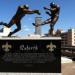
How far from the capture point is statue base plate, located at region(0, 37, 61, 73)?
13.6m

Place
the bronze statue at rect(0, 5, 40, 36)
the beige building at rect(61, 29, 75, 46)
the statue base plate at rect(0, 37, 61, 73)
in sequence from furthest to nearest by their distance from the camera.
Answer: the beige building at rect(61, 29, 75, 46) < the bronze statue at rect(0, 5, 40, 36) < the statue base plate at rect(0, 37, 61, 73)

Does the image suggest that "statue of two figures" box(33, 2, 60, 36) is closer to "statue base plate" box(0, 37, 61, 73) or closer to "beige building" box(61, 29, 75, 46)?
"statue base plate" box(0, 37, 61, 73)

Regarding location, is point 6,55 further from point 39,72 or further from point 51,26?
point 51,26

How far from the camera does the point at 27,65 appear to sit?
13.7m

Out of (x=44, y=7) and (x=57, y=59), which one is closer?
(x=57, y=59)

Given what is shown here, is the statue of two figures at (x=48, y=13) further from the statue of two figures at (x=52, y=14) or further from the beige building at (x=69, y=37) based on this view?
the beige building at (x=69, y=37)

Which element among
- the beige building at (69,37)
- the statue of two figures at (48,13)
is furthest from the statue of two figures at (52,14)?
the beige building at (69,37)

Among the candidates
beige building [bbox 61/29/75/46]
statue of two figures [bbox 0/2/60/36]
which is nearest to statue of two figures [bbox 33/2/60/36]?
statue of two figures [bbox 0/2/60/36]

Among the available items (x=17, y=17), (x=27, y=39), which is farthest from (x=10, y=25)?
(x=27, y=39)

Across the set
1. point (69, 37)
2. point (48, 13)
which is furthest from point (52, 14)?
point (69, 37)

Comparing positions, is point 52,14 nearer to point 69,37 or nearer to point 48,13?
point 48,13

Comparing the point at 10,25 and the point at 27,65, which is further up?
the point at 10,25

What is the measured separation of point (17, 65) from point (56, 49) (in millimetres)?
2060

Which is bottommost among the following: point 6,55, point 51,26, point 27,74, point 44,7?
point 27,74
